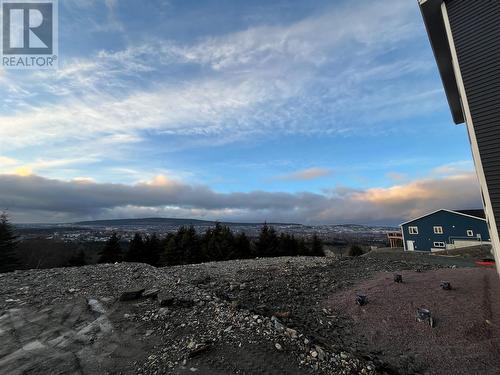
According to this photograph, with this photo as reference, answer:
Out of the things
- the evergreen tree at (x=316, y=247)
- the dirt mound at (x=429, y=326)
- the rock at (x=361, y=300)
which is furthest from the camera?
the evergreen tree at (x=316, y=247)

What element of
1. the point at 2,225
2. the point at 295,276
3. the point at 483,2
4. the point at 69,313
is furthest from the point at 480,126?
the point at 2,225

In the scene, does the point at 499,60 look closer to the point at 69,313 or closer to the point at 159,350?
the point at 159,350

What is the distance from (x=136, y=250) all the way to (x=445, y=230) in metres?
39.7

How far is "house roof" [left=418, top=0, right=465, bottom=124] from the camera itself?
1030cm

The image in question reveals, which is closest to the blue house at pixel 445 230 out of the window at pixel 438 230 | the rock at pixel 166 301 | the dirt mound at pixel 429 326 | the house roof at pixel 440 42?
the window at pixel 438 230

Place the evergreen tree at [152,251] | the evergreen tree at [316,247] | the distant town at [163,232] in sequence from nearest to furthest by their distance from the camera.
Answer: the evergreen tree at [152,251]
the evergreen tree at [316,247]
the distant town at [163,232]

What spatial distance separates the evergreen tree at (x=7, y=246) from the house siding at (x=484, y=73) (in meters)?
40.9

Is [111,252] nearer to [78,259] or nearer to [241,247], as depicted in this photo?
[78,259]

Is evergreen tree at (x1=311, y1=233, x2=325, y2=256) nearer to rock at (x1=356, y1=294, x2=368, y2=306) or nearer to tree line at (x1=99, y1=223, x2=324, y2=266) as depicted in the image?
tree line at (x1=99, y1=223, x2=324, y2=266)

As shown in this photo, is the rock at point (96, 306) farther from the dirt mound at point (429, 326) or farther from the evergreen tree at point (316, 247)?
the evergreen tree at point (316, 247)

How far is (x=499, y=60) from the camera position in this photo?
25.5 ft

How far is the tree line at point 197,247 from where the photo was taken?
1161 inches

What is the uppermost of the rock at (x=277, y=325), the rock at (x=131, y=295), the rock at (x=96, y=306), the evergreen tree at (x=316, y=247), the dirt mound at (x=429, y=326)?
the rock at (x=131, y=295)

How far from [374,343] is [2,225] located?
39.5 meters
